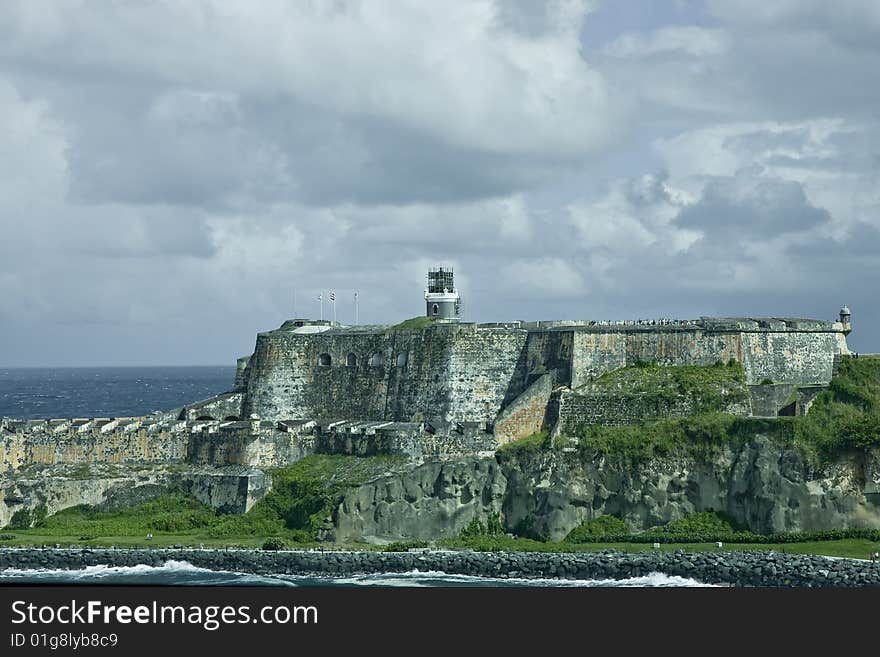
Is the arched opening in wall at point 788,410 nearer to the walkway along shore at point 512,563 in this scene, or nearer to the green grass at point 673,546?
the green grass at point 673,546

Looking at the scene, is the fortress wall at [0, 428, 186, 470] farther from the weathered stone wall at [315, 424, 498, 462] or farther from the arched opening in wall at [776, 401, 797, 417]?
the arched opening in wall at [776, 401, 797, 417]

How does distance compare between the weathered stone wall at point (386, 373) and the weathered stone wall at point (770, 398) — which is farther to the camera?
the weathered stone wall at point (386, 373)

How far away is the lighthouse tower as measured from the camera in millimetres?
89812

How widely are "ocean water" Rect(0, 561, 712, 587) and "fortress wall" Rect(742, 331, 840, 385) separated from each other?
48.2ft

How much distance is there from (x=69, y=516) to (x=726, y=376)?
3070 centimetres

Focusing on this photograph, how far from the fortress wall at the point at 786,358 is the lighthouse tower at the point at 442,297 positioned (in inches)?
784

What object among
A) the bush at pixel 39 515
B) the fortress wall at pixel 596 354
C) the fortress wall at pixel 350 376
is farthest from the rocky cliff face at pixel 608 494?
the bush at pixel 39 515

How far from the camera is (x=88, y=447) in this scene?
79000 millimetres

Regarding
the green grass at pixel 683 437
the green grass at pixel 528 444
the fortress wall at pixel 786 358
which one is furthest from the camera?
the fortress wall at pixel 786 358

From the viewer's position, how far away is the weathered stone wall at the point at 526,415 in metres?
74.7

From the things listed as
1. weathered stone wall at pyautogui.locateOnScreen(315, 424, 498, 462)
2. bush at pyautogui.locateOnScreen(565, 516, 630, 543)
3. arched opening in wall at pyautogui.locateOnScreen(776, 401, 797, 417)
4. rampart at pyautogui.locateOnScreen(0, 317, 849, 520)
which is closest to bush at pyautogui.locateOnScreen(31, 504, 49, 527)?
→ rampart at pyautogui.locateOnScreen(0, 317, 849, 520)

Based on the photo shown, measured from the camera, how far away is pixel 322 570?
66.6 metres

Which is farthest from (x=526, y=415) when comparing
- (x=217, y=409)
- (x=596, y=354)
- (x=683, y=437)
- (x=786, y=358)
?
(x=217, y=409)

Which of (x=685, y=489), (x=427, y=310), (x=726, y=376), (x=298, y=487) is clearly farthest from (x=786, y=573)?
(x=427, y=310)
